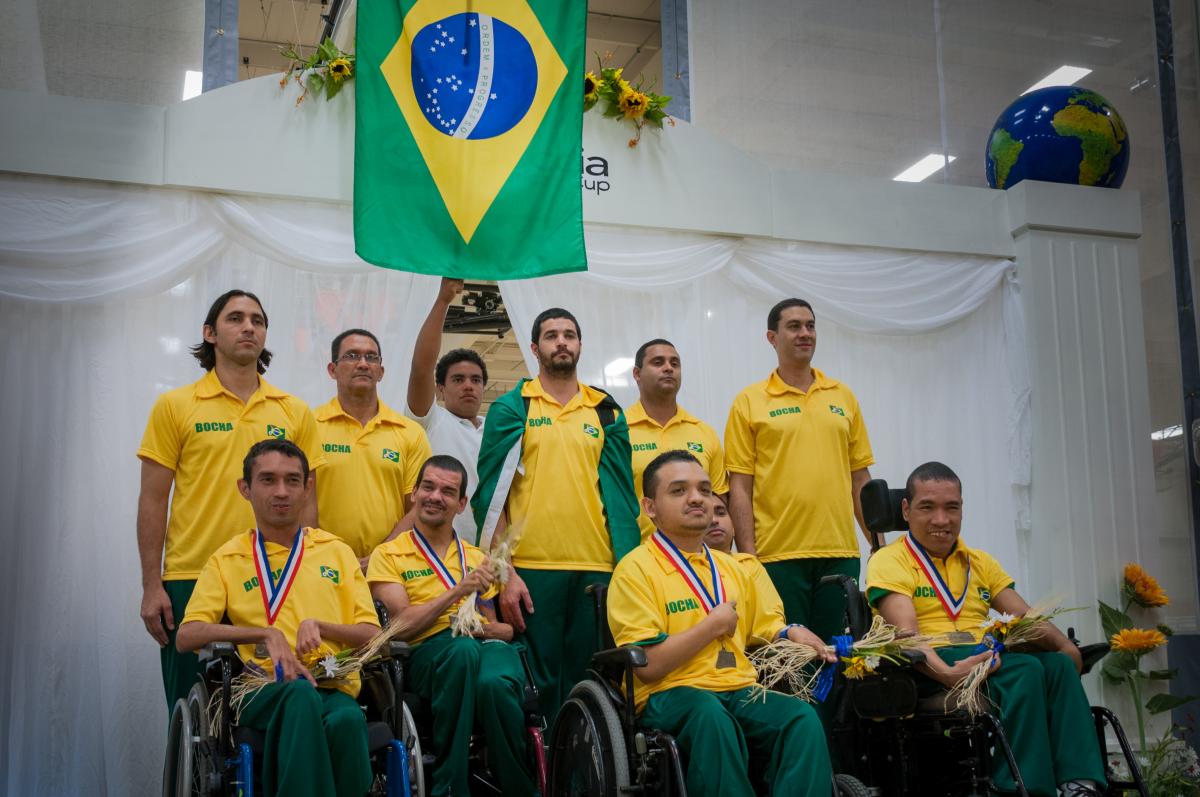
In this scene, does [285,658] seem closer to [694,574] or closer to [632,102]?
[694,574]

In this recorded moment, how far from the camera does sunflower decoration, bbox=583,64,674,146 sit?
584 centimetres

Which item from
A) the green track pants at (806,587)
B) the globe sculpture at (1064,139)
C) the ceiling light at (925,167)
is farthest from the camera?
the ceiling light at (925,167)

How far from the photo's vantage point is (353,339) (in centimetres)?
459

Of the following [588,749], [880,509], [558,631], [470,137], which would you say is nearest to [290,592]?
[588,749]

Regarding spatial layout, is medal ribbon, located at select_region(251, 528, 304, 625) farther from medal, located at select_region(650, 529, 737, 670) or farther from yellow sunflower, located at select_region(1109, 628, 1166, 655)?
yellow sunflower, located at select_region(1109, 628, 1166, 655)

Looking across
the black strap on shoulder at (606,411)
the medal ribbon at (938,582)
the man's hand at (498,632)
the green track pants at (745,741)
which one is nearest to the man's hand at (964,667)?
the medal ribbon at (938,582)

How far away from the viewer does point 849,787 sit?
11.2 ft

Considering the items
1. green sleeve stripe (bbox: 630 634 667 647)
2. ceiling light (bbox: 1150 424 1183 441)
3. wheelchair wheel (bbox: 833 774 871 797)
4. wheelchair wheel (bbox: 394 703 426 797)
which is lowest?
wheelchair wheel (bbox: 833 774 871 797)

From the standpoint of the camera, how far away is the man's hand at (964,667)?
3641mm

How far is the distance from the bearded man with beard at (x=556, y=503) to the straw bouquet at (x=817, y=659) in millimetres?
845

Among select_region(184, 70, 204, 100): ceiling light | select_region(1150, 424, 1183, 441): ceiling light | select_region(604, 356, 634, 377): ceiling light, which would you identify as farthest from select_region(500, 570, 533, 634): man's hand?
select_region(1150, 424, 1183, 441): ceiling light

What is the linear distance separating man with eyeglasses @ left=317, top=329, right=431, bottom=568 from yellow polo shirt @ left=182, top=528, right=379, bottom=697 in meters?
0.69

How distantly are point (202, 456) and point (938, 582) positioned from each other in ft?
8.08

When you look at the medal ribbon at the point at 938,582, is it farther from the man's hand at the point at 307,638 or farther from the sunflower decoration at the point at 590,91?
the sunflower decoration at the point at 590,91
